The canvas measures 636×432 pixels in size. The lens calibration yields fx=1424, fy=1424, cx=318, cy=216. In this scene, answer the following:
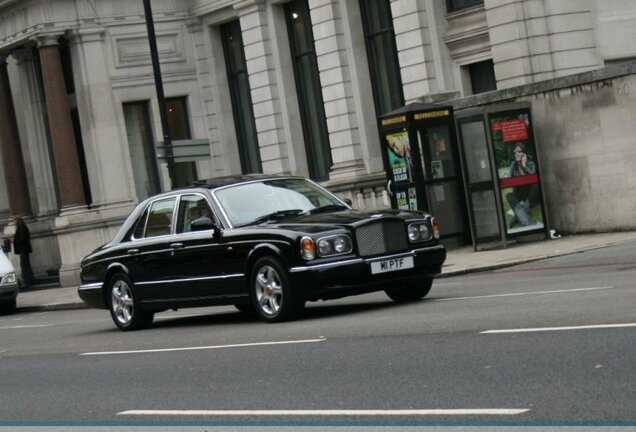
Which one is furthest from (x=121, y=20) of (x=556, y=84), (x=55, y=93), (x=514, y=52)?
(x=556, y=84)

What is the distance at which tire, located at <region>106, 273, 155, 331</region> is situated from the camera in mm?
18109

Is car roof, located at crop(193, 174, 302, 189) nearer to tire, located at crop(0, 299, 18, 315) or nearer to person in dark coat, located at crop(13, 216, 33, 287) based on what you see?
tire, located at crop(0, 299, 18, 315)

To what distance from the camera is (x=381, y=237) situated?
50.8ft

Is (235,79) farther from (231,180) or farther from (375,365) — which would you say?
(375,365)

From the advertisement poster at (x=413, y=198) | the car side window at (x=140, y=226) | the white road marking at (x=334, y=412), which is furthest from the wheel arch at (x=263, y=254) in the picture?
the advertisement poster at (x=413, y=198)

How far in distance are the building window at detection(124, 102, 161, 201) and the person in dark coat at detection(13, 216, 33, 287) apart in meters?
3.30

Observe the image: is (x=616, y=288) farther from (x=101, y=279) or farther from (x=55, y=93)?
(x=55, y=93)

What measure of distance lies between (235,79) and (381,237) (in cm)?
2453

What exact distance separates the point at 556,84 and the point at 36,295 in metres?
16.0

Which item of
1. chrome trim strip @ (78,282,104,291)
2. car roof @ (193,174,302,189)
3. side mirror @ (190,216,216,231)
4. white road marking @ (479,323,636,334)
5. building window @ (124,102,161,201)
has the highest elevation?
building window @ (124,102,161,201)

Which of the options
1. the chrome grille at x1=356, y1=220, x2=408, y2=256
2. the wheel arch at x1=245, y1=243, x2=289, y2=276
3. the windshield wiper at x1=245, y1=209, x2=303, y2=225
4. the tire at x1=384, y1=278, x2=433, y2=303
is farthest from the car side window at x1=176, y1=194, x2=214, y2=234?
the tire at x1=384, y1=278, x2=433, y2=303

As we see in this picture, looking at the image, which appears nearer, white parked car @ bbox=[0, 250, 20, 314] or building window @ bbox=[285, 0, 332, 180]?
white parked car @ bbox=[0, 250, 20, 314]

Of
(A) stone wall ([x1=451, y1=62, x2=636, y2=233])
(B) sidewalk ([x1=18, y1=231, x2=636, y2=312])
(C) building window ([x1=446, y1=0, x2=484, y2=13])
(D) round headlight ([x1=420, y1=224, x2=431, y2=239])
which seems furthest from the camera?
(C) building window ([x1=446, y1=0, x2=484, y2=13])

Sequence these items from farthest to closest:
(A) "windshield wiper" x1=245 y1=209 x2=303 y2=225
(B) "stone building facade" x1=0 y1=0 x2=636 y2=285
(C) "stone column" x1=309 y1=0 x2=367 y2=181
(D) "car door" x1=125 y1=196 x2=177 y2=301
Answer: (C) "stone column" x1=309 y1=0 x2=367 y2=181 → (B) "stone building facade" x1=0 y1=0 x2=636 y2=285 → (D) "car door" x1=125 y1=196 x2=177 y2=301 → (A) "windshield wiper" x1=245 y1=209 x2=303 y2=225
